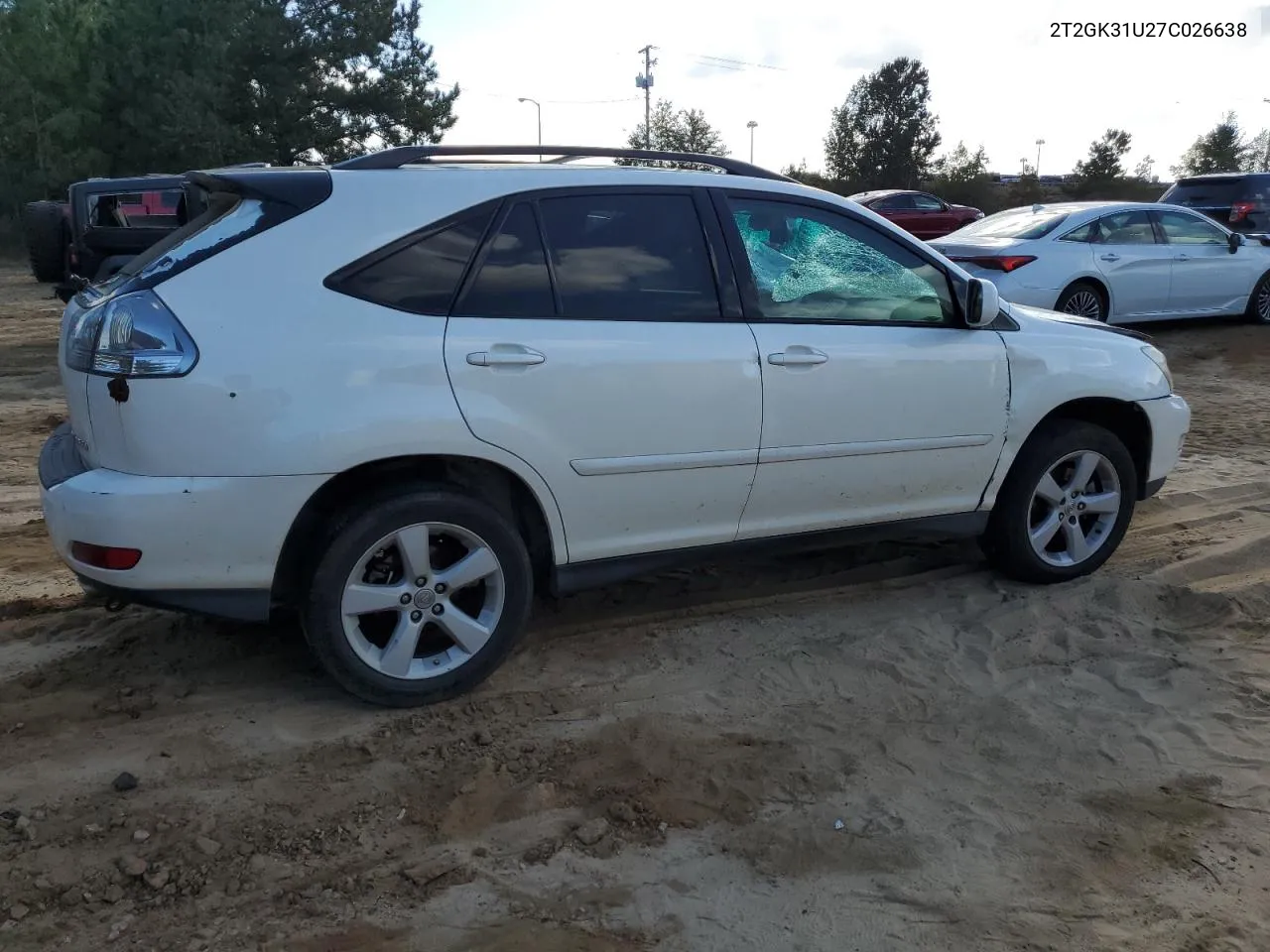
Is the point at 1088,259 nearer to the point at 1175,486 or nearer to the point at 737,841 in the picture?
the point at 1175,486

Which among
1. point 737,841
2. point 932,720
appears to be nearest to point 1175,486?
point 932,720

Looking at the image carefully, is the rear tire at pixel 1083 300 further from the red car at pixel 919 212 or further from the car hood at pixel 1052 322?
the red car at pixel 919 212

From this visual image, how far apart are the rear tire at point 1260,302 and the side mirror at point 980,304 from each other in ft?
33.2

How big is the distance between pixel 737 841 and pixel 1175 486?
4.80 m

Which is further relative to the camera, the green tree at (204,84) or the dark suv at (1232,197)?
the green tree at (204,84)

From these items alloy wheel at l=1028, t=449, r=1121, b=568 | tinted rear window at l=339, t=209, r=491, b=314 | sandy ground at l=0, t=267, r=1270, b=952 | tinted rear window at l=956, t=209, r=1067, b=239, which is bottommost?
sandy ground at l=0, t=267, r=1270, b=952

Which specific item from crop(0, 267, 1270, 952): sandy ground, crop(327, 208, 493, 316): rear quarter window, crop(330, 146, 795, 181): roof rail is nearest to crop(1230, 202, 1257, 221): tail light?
crop(0, 267, 1270, 952): sandy ground

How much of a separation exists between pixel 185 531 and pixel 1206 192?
1708 cm

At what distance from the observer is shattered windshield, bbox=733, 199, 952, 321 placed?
4.25 metres

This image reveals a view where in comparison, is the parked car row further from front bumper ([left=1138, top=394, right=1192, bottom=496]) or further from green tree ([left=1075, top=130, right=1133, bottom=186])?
green tree ([left=1075, top=130, right=1133, bottom=186])

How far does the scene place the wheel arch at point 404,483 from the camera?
3584 millimetres

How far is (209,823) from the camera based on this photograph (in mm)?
3094

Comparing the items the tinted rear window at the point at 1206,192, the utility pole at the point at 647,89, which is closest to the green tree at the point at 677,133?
the utility pole at the point at 647,89

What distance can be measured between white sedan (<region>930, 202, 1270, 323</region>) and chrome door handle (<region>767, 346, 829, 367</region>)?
22.9 feet
